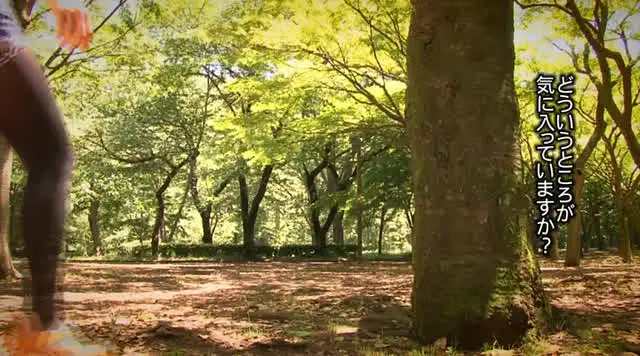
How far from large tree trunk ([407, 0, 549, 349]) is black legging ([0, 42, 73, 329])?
6.58 ft

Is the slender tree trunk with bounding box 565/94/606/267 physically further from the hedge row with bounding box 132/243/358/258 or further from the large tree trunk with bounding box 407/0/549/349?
the hedge row with bounding box 132/243/358/258

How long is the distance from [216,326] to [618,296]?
145 inches

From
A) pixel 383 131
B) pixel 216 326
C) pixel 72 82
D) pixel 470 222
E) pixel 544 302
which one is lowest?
pixel 216 326

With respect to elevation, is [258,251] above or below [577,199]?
below

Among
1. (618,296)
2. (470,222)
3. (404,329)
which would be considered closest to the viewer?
(470,222)

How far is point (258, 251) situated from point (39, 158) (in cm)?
2351

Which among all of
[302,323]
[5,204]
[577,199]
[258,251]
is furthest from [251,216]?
[302,323]

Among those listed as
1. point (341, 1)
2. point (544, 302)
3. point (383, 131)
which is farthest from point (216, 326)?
point (383, 131)

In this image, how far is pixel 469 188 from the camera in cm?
282

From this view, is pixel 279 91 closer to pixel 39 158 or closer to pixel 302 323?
pixel 302 323

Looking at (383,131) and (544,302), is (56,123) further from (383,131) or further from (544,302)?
(383,131)

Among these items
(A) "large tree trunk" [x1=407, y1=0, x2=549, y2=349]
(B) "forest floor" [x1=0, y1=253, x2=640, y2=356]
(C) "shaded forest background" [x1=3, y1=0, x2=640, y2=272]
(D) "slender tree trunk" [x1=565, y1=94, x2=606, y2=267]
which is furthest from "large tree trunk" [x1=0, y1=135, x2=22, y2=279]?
(D) "slender tree trunk" [x1=565, y1=94, x2=606, y2=267]

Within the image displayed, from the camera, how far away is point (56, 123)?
1451mm

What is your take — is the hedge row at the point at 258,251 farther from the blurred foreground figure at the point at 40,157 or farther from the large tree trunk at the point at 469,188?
the blurred foreground figure at the point at 40,157
